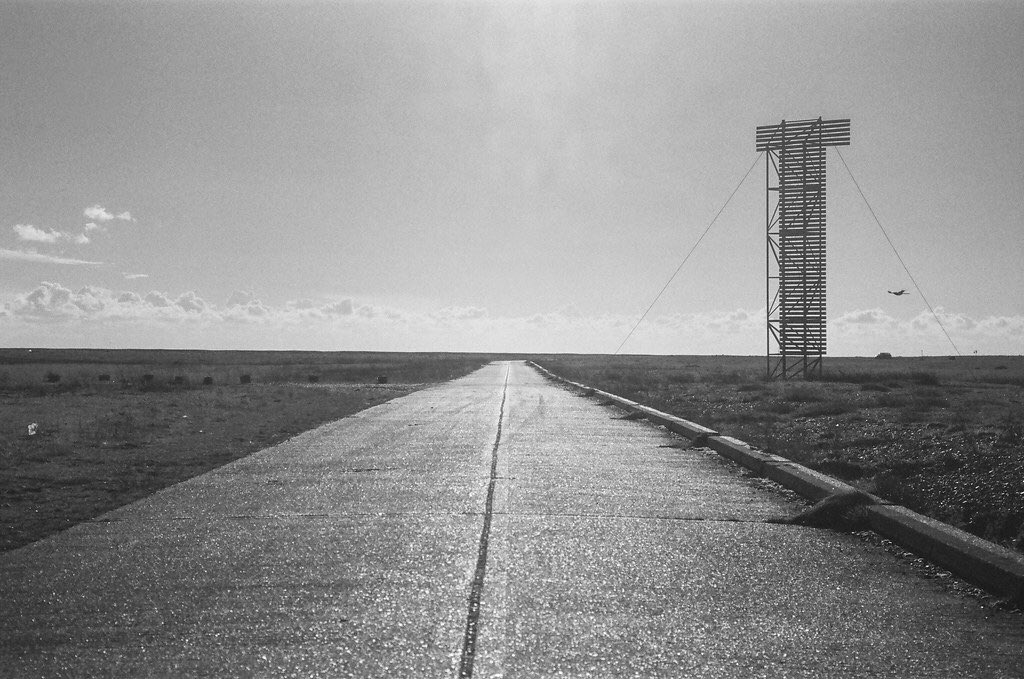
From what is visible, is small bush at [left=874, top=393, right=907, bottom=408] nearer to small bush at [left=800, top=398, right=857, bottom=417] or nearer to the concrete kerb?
small bush at [left=800, top=398, right=857, bottom=417]

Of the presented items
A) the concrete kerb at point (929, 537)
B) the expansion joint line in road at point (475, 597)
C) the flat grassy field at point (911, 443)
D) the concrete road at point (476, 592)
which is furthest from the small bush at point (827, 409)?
the expansion joint line in road at point (475, 597)

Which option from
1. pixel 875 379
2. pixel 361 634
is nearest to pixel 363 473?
pixel 361 634

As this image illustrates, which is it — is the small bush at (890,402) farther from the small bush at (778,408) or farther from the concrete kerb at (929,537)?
the concrete kerb at (929,537)

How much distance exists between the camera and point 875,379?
38.6 metres

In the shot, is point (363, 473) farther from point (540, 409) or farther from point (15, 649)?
point (540, 409)

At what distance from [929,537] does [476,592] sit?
132 inches

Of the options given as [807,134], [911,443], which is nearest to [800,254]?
[807,134]

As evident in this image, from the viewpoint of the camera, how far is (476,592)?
504 centimetres

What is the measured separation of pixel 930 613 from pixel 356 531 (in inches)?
161

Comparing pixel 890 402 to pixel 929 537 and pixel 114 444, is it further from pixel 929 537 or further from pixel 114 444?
pixel 114 444

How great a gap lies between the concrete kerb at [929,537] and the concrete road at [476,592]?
0.86 feet

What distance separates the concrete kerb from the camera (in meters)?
5.16

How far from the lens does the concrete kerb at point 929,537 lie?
16.9 feet

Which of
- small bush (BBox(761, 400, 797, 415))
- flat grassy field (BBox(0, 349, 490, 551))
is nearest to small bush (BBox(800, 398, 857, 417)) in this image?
small bush (BBox(761, 400, 797, 415))
